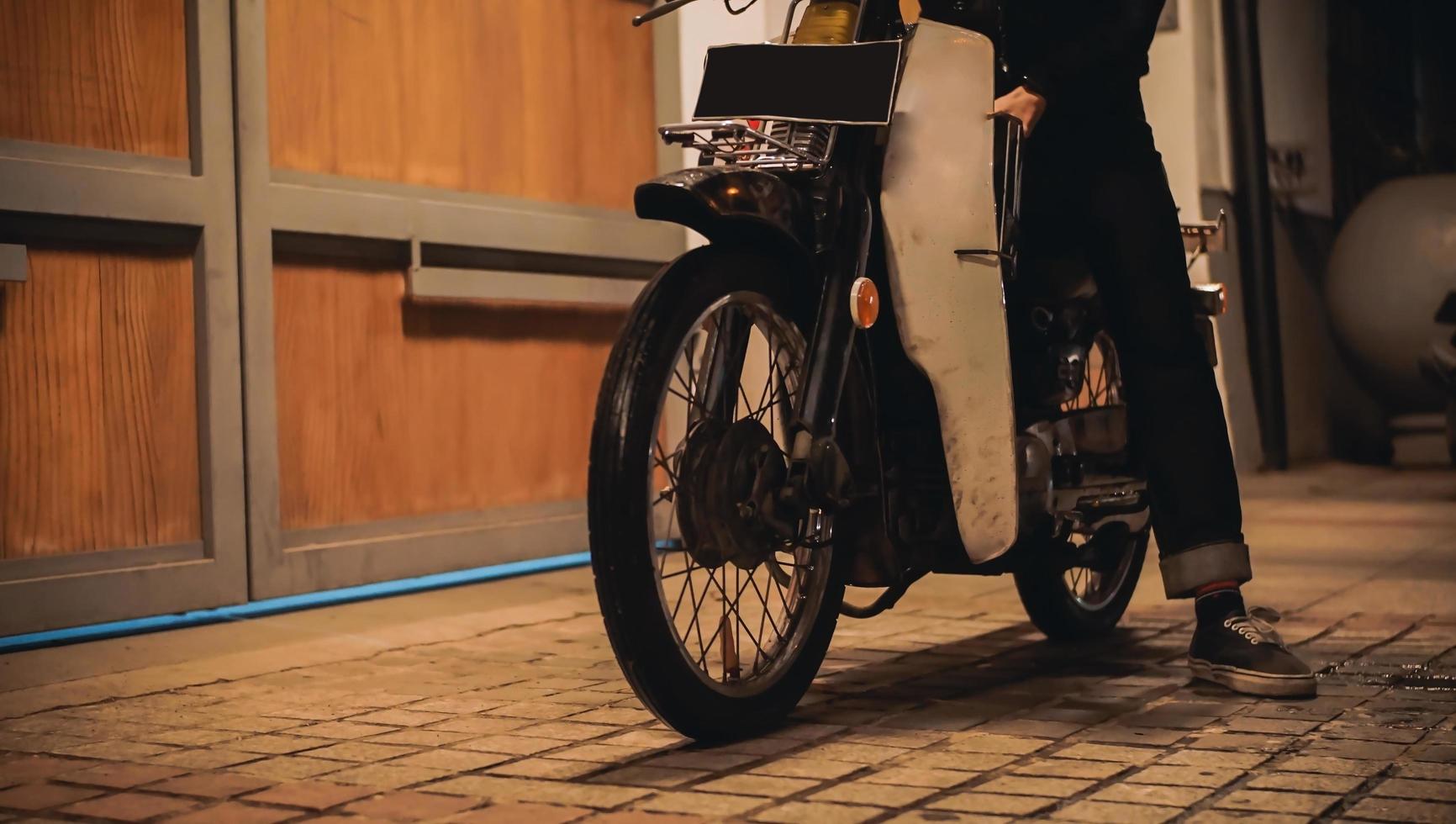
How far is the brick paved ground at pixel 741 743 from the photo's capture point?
1.99m

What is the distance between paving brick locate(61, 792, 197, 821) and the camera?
6.59 ft

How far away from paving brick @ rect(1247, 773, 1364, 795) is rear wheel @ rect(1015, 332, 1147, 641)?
731mm

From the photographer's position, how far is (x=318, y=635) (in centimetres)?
351

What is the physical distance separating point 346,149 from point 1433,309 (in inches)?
236

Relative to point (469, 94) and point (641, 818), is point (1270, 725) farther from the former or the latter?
point (469, 94)

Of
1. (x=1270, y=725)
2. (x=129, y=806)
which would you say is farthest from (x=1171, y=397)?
(x=129, y=806)

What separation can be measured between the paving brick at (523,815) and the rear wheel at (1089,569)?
1.06m

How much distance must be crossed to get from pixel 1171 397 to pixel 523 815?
135 cm

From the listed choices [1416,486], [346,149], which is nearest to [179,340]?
[346,149]

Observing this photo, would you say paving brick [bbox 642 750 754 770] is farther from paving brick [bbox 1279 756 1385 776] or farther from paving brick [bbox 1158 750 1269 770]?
paving brick [bbox 1279 756 1385 776]

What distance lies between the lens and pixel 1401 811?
1.88 metres

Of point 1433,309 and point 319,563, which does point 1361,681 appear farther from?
point 1433,309

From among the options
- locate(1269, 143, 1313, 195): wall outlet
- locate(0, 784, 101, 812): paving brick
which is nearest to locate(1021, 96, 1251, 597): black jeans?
locate(0, 784, 101, 812): paving brick

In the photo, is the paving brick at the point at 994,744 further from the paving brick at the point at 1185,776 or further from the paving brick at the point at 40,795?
the paving brick at the point at 40,795
